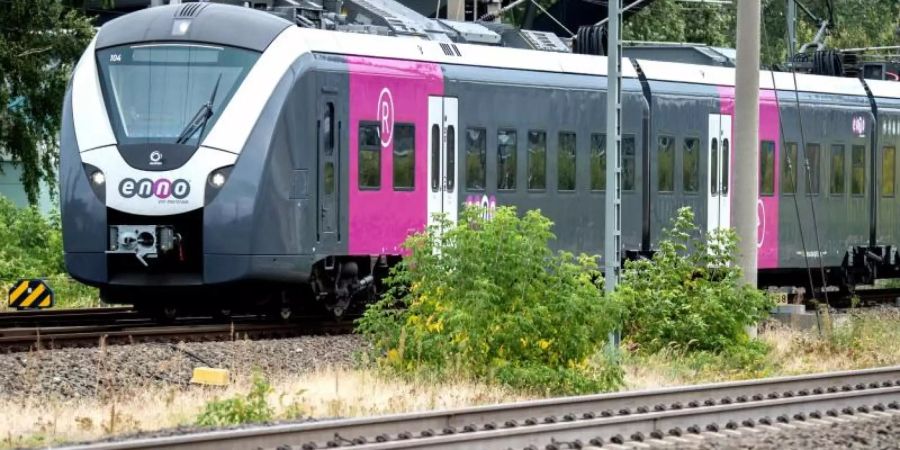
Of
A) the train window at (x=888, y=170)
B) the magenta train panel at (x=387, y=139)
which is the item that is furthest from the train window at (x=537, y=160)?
the train window at (x=888, y=170)

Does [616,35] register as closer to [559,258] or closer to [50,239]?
[559,258]

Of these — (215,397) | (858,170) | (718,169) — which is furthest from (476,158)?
(858,170)

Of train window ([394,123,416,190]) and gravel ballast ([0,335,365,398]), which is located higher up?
train window ([394,123,416,190])

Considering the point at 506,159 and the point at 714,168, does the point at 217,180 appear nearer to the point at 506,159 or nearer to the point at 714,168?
the point at 506,159

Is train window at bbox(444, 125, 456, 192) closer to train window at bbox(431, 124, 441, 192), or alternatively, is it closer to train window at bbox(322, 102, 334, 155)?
train window at bbox(431, 124, 441, 192)

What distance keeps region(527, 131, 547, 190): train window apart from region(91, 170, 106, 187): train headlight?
5891 mm

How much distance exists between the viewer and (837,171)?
1083 inches

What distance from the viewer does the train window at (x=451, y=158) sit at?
20906 millimetres

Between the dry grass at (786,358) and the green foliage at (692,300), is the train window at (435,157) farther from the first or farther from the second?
the dry grass at (786,358)

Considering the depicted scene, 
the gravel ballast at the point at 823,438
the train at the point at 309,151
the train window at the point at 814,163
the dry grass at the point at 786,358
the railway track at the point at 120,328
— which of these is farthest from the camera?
the train window at the point at 814,163

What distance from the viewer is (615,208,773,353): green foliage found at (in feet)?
57.6

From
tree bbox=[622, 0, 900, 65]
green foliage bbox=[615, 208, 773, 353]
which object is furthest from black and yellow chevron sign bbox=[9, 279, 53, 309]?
tree bbox=[622, 0, 900, 65]

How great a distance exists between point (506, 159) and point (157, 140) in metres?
5.15

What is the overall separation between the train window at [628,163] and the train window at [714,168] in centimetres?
197
